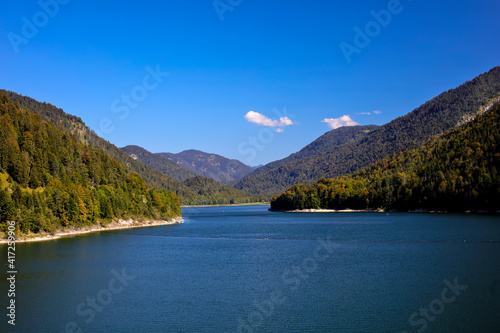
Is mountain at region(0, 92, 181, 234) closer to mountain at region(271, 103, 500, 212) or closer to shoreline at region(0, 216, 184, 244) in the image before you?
shoreline at region(0, 216, 184, 244)

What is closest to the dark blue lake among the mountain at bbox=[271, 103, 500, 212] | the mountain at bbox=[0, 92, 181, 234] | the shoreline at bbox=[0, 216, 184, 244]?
the shoreline at bbox=[0, 216, 184, 244]

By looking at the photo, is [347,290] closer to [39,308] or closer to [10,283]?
[39,308]

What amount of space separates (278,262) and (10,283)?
33.4 meters

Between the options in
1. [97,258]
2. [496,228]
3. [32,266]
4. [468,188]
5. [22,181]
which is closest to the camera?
[32,266]

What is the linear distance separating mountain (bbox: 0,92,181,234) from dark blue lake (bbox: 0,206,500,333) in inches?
566

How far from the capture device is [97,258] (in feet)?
201

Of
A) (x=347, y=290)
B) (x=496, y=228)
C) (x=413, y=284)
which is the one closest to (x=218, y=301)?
(x=347, y=290)

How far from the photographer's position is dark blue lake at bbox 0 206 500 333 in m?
30.6

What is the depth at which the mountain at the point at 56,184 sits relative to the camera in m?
83.6

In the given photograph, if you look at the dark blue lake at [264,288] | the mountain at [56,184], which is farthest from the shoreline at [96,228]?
the dark blue lake at [264,288]

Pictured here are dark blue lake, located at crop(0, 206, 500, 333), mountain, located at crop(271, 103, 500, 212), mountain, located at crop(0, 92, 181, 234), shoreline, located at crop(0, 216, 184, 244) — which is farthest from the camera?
mountain, located at crop(271, 103, 500, 212)

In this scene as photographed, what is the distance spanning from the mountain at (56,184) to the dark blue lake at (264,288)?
1436cm

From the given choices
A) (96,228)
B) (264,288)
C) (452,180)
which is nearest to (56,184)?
(96,228)

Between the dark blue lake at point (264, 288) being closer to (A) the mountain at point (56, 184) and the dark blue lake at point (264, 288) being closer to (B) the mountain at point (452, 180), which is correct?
(A) the mountain at point (56, 184)
